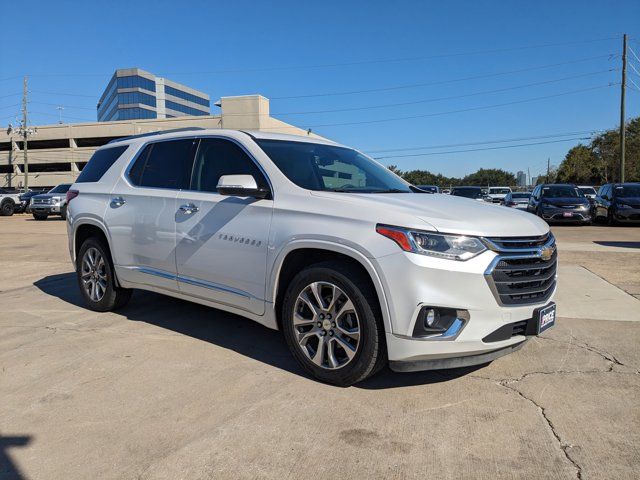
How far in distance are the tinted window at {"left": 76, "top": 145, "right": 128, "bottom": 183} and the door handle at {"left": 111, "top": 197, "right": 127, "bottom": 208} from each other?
56cm

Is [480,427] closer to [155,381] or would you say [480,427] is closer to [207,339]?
[155,381]

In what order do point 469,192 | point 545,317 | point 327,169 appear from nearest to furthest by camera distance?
point 545,317
point 327,169
point 469,192

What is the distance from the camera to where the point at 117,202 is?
5332 millimetres

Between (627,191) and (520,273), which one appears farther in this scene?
(627,191)

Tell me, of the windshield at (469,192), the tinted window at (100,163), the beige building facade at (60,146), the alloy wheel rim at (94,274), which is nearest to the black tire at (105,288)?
the alloy wheel rim at (94,274)

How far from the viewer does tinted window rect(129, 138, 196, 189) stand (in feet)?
15.9

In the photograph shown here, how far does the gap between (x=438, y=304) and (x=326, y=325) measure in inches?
33.1

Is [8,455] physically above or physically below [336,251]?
below

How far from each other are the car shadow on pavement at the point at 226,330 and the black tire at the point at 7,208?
26.2m

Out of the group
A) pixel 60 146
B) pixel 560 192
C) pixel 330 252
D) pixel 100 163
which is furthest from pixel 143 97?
pixel 330 252

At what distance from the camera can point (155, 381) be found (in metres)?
3.80

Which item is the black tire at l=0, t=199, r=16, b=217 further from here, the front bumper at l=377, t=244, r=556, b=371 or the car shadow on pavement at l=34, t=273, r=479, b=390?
the front bumper at l=377, t=244, r=556, b=371

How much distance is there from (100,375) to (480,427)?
2.78 metres

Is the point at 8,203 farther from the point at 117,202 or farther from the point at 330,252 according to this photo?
the point at 330,252
